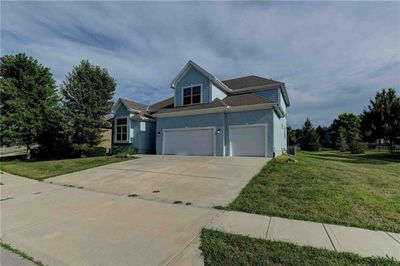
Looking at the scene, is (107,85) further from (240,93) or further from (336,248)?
(336,248)

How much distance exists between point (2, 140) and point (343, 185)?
25.0 m

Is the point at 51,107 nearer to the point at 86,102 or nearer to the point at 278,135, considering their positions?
the point at 86,102

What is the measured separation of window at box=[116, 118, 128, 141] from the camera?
2056 centimetres

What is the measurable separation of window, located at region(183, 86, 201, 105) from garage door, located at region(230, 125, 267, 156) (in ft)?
14.8

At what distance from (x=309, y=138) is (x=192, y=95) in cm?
3028

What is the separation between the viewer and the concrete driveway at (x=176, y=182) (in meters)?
6.91

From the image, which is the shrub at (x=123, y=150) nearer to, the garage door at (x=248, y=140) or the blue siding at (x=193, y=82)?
the blue siding at (x=193, y=82)

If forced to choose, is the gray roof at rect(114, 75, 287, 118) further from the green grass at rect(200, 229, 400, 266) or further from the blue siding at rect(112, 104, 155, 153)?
the green grass at rect(200, 229, 400, 266)

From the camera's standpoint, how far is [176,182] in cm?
875

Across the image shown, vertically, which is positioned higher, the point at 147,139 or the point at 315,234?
the point at 147,139

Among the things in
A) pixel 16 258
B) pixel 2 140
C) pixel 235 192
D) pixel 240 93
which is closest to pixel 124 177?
pixel 235 192

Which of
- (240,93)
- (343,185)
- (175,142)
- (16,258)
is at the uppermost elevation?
(240,93)

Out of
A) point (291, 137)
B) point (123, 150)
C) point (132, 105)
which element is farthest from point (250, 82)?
point (291, 137)

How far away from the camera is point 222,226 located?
4.55 meters
